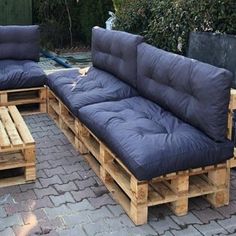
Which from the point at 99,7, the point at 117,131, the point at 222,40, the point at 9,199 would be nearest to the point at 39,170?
the point at 9,199

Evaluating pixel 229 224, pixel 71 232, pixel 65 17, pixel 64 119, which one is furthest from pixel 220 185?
pixel 65 17

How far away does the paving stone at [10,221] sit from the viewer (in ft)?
10.4

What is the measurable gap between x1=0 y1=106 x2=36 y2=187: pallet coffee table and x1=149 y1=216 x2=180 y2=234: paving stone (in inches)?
45.8

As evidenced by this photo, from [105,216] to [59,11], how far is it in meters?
7.02

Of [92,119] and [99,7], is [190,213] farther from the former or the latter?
[99,7]

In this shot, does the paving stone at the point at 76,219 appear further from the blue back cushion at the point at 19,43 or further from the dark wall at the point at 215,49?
the blue back cushion at the point at 19,43

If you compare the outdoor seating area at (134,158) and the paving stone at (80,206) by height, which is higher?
the outdoor seating area at (134,158)

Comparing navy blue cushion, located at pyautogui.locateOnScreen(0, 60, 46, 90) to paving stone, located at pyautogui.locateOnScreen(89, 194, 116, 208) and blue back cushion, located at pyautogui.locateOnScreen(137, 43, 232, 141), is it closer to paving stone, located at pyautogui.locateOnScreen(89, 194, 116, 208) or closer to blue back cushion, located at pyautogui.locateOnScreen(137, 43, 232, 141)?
blue back cushion, located at pyautogui.locateOnScreen(137, 43, 232, 141)

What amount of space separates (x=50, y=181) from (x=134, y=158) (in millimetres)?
1049

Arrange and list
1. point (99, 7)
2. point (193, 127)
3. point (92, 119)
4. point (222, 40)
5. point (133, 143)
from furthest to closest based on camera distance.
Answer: point (99, 7), point (222, 40), point (92, 119), point (193, 127), point (133, 143)

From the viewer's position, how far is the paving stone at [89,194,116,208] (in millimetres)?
3463

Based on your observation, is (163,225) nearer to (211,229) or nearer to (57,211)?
(211,229)

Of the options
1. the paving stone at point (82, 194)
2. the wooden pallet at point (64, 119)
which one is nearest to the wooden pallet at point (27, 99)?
the wooden pallet at point (64, 119)

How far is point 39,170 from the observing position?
4.05 meters
